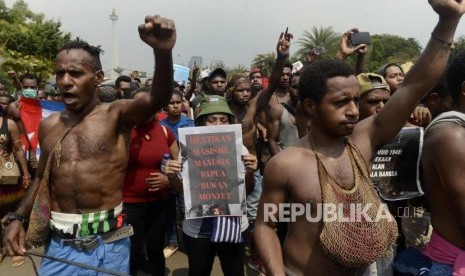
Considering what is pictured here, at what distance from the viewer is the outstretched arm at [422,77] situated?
2.03m

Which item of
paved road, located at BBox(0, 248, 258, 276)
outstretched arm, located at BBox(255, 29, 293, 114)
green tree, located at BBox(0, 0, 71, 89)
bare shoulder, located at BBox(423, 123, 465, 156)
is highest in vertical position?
green tree, located at BBox(0, 0, 71, 89)

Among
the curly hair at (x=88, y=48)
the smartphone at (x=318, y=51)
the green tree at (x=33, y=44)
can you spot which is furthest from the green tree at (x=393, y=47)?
the curly hair at (x=88, y=48)

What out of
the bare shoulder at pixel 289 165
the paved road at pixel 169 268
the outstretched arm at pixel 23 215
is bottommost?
the paved road at pixel 169 268

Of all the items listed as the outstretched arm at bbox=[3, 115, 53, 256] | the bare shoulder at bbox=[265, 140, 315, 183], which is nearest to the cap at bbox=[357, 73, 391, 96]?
the bare shoulder at bbox=[265, 140, 315, 183]

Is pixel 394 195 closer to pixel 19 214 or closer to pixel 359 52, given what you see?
pixel 359 52

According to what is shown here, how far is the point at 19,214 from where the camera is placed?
9.07ft

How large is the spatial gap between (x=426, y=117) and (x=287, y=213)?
1788 mm

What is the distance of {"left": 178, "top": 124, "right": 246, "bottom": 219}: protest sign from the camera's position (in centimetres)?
337

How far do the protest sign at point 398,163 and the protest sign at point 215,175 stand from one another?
3.22ft

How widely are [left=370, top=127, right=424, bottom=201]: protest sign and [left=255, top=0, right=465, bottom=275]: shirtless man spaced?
1.02 m

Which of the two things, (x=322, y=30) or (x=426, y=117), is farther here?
(x=322, y=30)

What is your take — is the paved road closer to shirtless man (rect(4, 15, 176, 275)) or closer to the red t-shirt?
the red t-shirt

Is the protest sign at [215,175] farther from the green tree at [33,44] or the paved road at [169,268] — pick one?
the green tree at [33,44]

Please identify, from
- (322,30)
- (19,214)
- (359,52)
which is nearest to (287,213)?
(19,214)
